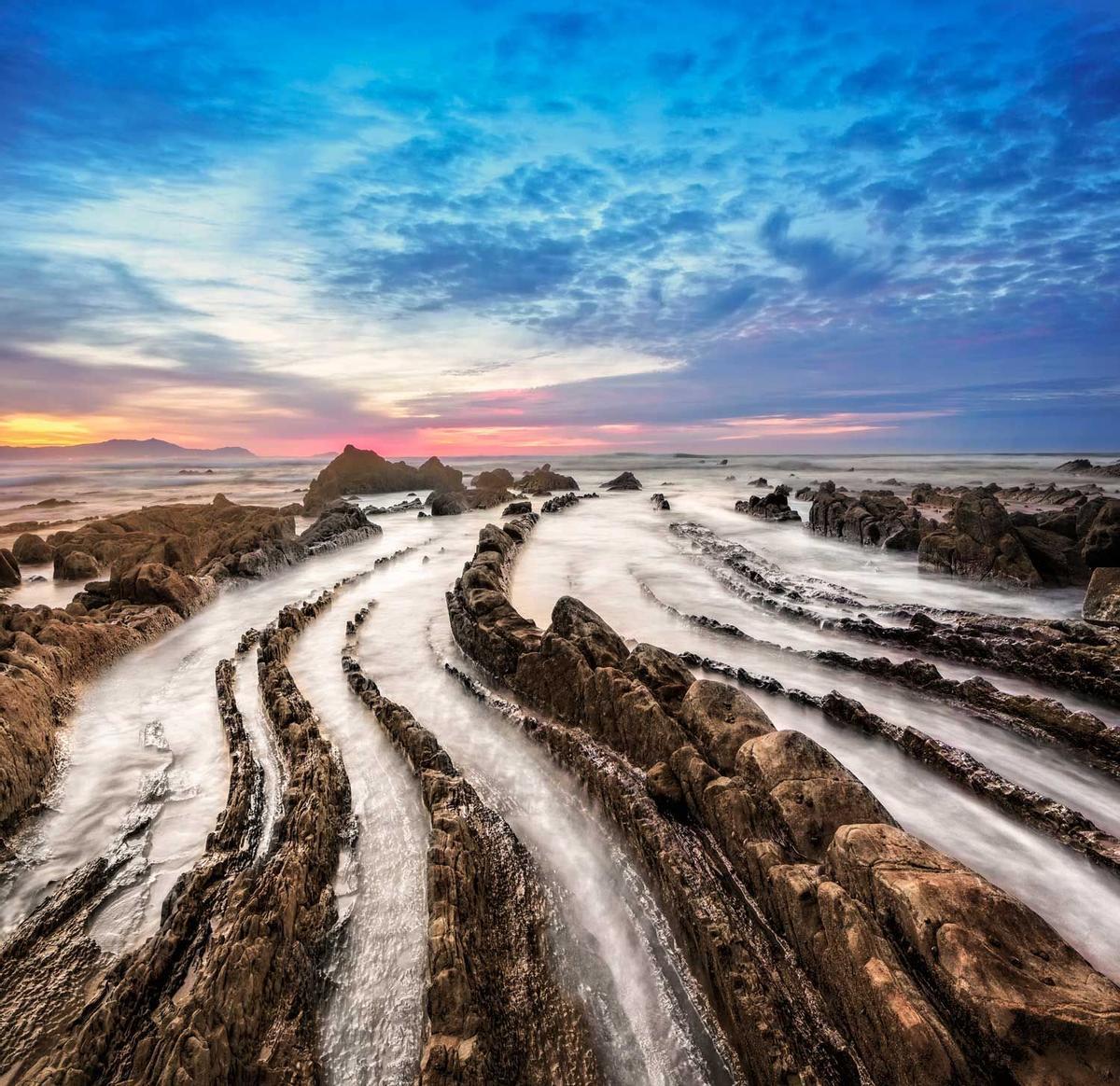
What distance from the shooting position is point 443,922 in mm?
3225

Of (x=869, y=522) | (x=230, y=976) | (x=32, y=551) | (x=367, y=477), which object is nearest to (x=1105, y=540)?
(x=869, y=522)

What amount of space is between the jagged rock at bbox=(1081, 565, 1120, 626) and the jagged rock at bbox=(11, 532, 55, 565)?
2591cm

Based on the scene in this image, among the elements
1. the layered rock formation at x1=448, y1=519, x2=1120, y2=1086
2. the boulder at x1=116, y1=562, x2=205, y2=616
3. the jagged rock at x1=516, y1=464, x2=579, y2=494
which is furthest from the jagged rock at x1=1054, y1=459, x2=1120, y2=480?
the boulder at x1=116, y1=562, x2=205, y2=616

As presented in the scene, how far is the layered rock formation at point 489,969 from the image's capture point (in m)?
2.60

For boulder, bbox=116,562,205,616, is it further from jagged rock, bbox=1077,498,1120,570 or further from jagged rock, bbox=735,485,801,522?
jagged rock, bbox=735,485,801,522

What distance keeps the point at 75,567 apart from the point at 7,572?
1356 millimetres

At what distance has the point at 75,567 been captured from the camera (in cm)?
1469

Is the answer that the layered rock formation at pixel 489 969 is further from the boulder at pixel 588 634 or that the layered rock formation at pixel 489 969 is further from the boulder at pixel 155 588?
the boulder at pixel 155 588

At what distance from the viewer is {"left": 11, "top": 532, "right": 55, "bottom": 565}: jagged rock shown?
1695 cm

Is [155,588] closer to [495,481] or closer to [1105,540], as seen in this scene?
[1105,540]

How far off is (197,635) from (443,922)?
8863 millimetres

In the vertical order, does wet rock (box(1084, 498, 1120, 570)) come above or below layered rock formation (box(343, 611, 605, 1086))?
above

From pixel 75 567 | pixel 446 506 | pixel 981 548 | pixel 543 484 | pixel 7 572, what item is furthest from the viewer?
pixel 543 484

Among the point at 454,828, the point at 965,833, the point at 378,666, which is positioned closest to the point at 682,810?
the point at 454,828
